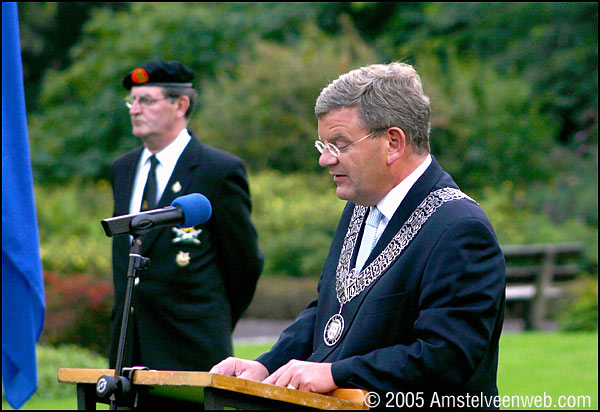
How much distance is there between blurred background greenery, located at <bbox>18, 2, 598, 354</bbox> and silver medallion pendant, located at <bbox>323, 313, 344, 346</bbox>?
22.7 ft

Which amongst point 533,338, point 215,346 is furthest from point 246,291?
point 533,338

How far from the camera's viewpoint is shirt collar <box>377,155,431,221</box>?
3.43 metres

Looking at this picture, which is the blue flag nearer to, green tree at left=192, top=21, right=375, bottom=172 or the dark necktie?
the dark necktie

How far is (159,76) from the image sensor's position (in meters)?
5.86

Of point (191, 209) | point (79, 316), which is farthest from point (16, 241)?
point (79, 316)

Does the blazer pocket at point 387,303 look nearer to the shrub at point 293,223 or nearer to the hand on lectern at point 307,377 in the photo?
the hand on lectern at point 307,377

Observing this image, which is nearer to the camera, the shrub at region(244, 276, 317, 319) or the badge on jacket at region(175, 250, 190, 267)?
the badge on jacket at region(175, 250, 190, 267)

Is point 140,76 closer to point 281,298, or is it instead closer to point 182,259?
point 182,259

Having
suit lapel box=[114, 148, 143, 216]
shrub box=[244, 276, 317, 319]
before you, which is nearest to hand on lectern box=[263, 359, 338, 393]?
suit lapel box=[114, 148, 143, 216]

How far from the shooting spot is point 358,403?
3.02 metres

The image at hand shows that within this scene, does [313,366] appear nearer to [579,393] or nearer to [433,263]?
[433,263]

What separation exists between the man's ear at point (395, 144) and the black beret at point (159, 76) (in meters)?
2.74

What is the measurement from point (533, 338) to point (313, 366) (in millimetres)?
8483

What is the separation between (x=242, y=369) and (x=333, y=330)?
368 mm
